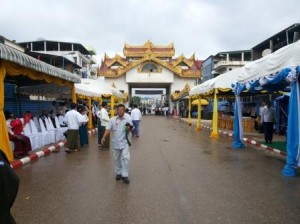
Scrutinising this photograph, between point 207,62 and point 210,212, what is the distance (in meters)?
71.0

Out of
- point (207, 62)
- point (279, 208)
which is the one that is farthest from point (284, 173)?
point (207, 62)

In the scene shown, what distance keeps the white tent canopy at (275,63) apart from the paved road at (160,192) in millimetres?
2583

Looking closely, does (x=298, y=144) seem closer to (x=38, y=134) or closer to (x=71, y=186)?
(x=71, y=186)

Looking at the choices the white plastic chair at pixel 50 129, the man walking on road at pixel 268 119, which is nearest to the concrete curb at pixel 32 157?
the white plastic chair at pixel 50 129

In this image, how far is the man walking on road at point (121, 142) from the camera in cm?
724

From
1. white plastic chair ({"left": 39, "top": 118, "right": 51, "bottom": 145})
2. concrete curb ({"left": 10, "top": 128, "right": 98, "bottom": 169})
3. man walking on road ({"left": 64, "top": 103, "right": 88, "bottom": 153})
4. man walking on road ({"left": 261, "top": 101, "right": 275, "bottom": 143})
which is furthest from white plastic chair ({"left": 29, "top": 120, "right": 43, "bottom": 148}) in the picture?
man walking on road ({"left": 261, "top": 101, "right": 275, "bottom": 143})

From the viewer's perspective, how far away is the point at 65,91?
20812mm

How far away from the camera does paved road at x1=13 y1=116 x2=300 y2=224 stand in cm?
508

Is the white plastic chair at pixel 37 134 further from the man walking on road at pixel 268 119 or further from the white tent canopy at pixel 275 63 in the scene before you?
the man walking on road at pixel 268 119

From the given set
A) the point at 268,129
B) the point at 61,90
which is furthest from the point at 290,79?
the point at 61,90

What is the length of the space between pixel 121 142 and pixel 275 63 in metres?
4.80

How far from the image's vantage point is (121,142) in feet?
23.8

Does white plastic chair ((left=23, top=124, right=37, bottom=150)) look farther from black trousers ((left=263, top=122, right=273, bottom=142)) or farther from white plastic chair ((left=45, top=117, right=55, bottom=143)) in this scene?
black trousers ((left=263, top=122, right=273, bottom=142))

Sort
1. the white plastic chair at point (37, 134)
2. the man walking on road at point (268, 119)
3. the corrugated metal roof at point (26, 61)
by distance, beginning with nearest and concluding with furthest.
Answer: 1. the corrugated metal roof at point (26, 61)
2. the white plastic chair at point (37, 134)
3. the man walking on road at point (268, 119)
